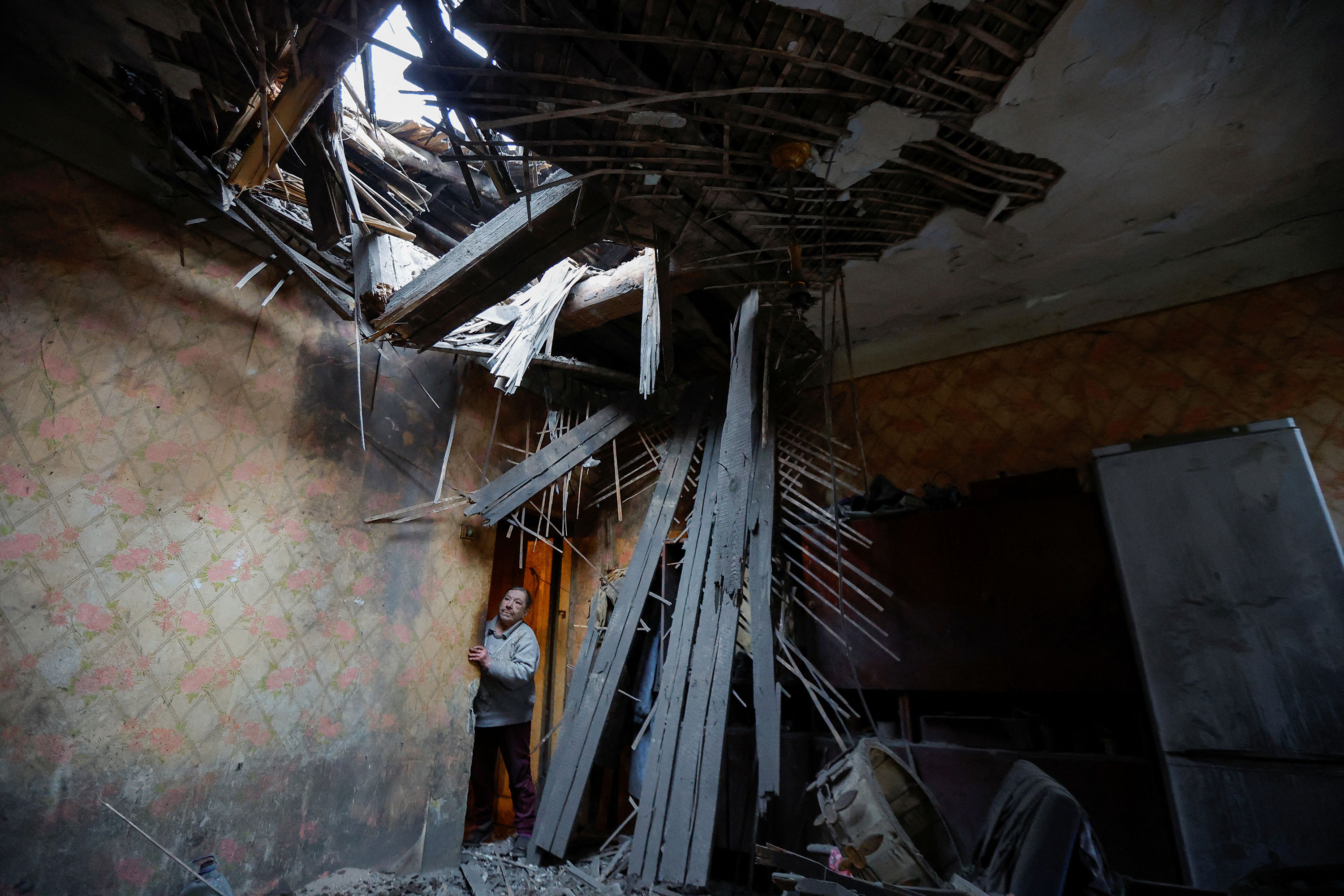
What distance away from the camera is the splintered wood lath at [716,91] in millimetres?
1635

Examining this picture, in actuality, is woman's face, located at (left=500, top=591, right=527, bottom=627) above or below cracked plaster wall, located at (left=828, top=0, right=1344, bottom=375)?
below

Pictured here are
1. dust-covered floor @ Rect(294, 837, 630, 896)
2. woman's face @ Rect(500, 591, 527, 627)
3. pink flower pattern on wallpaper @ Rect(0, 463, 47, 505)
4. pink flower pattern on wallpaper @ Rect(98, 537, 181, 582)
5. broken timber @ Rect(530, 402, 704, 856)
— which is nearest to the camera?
pink flower pattern on wallpaper @ Rect(0, 463, 47, 505)

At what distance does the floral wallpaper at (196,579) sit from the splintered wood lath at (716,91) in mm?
1680

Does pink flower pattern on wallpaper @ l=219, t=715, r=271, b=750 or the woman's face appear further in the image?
the woman's face

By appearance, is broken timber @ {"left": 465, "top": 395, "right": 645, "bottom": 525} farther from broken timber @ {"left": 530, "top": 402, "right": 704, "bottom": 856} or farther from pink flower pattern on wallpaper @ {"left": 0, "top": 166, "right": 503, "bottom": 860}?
pink flower pattern on wallpaper @ {"left": 0, "top": 166, "right": 503, "bottom": 860}

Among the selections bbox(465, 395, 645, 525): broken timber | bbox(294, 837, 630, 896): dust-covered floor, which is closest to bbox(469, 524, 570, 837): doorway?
bbox(465, 395, 645, 525): broken timber

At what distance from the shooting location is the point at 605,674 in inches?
114

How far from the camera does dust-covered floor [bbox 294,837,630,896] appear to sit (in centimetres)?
238

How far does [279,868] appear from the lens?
2.37m

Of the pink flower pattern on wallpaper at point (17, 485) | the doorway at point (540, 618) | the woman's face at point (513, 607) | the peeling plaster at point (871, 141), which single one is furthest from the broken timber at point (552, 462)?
the peeling plaster at point (871, 141)

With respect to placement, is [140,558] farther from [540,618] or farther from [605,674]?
[540,618]

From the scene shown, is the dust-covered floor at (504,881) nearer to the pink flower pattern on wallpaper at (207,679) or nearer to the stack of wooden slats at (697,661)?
the stack of wooden slats at (697,661)

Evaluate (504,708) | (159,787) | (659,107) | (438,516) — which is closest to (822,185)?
(659,107)

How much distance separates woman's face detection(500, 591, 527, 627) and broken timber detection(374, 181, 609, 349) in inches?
58.6
